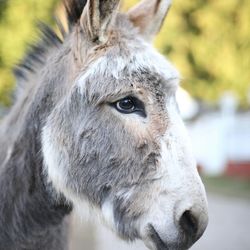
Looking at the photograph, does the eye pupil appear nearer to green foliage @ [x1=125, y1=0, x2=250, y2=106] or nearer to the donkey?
the donkey

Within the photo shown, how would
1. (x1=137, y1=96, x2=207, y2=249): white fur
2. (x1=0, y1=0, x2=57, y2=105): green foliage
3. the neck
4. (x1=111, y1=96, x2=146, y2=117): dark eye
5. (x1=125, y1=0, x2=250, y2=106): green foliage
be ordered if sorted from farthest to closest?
1. (x1=125, y1=0, x2=250, y2=106): green foliage
2. (x1=0, y1=0, x2=57, y2=105): green foliage
3. the neck
4. (x1=111, y1=96, x2=146, y2=117): dark eye
5. (x1=137, y1=96, x2=207, y2=249): white fur

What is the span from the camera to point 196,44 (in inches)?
313

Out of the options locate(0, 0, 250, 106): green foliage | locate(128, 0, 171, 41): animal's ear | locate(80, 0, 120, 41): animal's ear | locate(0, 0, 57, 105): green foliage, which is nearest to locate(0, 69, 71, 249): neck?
locate(80, 0, 120, 41): animal's ear

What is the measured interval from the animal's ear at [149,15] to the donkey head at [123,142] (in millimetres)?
226

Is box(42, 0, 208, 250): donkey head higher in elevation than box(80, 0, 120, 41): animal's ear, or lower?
lower

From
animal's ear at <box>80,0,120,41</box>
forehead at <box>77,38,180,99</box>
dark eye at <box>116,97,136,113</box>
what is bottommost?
dark eye at <box>116,97,136,113</box>

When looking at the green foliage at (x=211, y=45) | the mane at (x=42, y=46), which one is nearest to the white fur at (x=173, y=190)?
the mane at (x=42, y=46)

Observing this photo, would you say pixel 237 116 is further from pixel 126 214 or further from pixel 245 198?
pixel 126 214

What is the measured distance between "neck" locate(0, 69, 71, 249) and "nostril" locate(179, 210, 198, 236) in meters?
0.64

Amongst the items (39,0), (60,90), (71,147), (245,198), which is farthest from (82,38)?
(245,198)

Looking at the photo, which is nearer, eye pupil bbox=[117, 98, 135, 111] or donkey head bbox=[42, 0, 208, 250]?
donkey head bbox=[42, 0, 208, 250]

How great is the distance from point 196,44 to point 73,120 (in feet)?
18.3

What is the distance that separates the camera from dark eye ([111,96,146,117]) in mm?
2535

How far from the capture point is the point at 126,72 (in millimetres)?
2578
